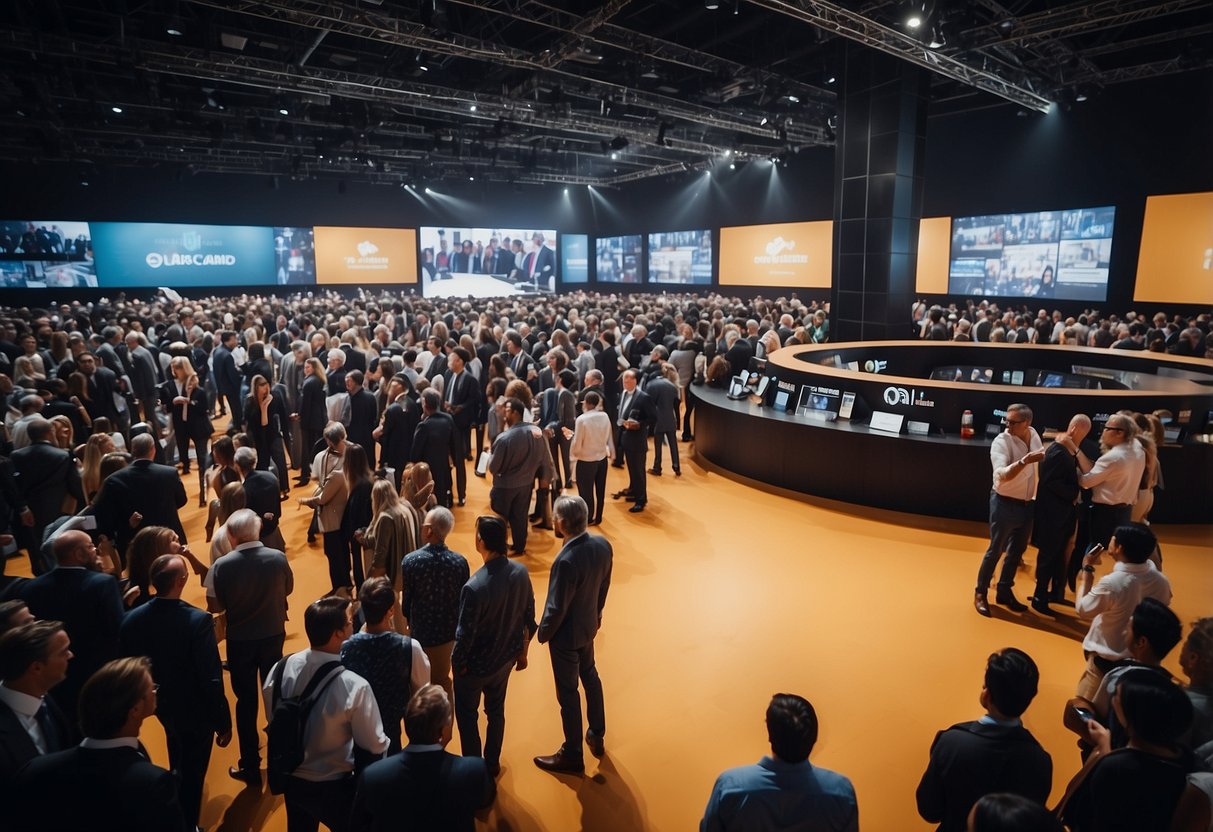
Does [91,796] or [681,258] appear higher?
[681,258]

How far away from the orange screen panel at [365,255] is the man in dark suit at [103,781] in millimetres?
24177

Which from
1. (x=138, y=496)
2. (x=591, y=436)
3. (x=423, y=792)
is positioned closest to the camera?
(x=423, y=792)

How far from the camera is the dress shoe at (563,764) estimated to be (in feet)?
11.3

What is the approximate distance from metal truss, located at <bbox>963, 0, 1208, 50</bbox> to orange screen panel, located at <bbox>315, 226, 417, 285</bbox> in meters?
19.6

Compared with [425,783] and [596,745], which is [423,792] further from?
[596,745]

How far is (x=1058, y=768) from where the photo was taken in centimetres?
344

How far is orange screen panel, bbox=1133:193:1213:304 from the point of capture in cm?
1308

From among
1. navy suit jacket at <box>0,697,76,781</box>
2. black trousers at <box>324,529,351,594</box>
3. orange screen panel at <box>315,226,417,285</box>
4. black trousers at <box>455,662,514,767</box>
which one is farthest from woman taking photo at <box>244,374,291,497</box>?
orange screen panel at <box>315,226,417,285</box>

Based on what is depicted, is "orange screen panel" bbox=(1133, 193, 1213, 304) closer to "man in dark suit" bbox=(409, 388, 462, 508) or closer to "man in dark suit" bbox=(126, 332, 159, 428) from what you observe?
"man in dark suit" bbox=(409, 388, 462, 508)

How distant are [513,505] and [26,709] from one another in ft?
11.9

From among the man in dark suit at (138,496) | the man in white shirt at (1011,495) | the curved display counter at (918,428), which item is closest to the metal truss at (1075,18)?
the curved display counter at (918,428)

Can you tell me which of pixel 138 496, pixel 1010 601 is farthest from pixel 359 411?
pixel 1010 601

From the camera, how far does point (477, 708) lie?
322 centimetres

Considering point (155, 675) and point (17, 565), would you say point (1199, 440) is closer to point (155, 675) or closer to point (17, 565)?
point (155, 675)
